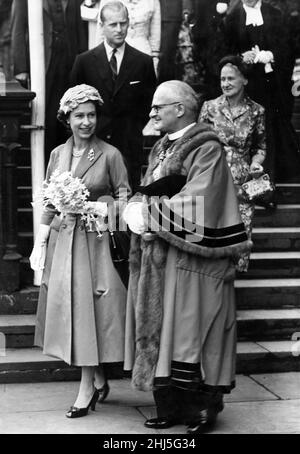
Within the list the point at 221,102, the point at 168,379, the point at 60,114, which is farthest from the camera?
the point at 221,102

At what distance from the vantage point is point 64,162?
6.84 metres

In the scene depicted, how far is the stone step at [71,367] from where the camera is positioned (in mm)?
7570

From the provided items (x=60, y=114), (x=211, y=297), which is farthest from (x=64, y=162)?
(x=211, y=297)

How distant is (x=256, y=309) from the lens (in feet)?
27.8

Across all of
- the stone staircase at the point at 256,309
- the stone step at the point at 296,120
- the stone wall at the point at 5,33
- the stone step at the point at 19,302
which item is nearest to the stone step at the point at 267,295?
the stone staircase at the point at 256,309

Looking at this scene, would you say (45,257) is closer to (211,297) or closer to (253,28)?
(211,297)

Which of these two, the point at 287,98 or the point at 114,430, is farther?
the point at 287,98

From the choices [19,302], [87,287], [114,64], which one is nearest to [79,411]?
[87,287]

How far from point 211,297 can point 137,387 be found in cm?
70

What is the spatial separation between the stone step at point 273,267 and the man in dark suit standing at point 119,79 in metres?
1.30

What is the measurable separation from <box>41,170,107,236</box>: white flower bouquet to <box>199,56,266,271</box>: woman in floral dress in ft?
4.85

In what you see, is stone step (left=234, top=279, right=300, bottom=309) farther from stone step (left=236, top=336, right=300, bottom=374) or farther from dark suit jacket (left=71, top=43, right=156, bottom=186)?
dark suit jacket (left=71, top=43, right=156, bottom=186)

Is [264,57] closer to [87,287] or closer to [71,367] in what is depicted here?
→ [71,367]

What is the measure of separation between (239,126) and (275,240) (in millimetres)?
1527
